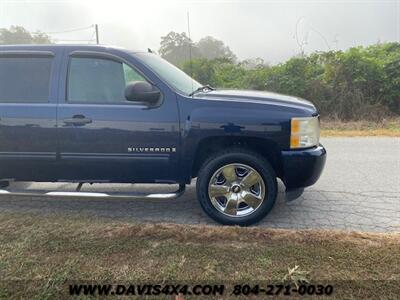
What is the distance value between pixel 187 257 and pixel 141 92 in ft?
5.66

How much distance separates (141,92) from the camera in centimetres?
375

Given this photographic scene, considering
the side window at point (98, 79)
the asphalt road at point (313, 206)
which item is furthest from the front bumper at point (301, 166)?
the side window at point (98, 79)

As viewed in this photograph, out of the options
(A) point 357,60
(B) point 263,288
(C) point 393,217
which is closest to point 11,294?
(B) point 263,288

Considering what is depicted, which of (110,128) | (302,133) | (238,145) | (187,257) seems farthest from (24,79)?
(302,133)

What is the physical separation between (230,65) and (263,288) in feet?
40.8

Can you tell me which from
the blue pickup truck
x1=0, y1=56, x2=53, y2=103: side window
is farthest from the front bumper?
x1=0, y1=56, x2=53, y2=103: side window

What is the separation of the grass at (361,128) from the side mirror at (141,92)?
6.43m

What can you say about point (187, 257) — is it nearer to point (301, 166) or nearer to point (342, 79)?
point (301, 166)

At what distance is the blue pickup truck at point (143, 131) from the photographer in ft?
12.3

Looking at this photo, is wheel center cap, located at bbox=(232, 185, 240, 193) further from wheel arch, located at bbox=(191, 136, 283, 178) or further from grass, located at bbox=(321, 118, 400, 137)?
grass, located at bbox=(321, 118, 400, 137)

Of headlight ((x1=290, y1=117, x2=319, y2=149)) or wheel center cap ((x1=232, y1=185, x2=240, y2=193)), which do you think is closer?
headlight ((x1=290, y1=117, x2=319, y2=149))

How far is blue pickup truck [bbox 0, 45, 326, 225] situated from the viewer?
3764 mm

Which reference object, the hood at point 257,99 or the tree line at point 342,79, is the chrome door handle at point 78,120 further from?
the tree line at point 342,79

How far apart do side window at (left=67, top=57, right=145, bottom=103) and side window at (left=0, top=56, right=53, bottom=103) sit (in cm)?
30
